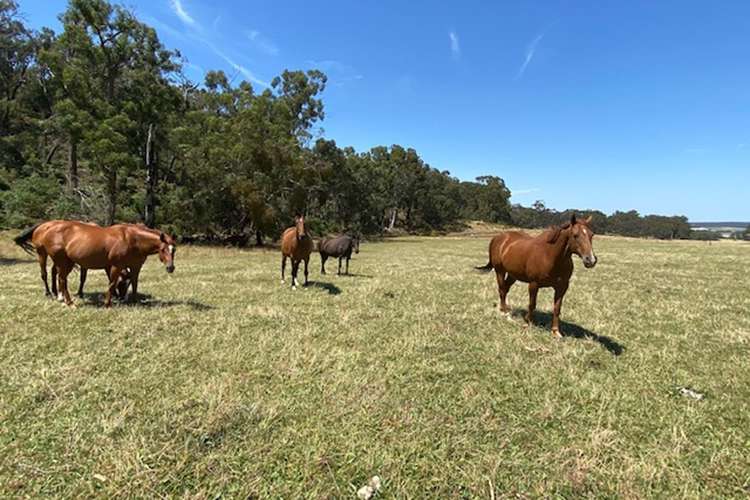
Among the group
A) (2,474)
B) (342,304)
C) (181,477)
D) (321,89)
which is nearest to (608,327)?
(342,304)

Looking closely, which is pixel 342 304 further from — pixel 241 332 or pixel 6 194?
pixel 6 194

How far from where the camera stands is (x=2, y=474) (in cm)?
280

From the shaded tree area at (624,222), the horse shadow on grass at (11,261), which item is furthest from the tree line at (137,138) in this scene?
the shaded tree area at (624,222)

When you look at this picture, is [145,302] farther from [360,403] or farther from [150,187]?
[150,187]

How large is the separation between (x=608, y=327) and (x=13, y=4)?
23079 millimetres

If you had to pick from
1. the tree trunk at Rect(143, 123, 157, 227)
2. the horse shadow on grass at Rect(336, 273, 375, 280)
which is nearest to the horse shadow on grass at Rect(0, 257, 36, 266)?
the tree trunk at Rect(143, 123, 157, 227)

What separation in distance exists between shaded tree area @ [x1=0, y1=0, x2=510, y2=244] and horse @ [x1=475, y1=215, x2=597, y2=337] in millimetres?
20172

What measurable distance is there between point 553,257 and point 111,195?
24158 millimetres

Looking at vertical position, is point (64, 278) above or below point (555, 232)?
below

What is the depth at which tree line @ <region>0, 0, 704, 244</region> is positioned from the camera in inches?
801

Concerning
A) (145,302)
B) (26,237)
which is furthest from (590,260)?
(26,237)

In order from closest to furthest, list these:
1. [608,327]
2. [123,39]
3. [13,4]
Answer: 1. [608,327]
2. [13,4]
3. [123,39]

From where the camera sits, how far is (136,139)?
23.8 meters

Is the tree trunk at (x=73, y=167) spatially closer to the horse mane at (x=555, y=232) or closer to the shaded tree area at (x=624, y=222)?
the horse mane at (x=555, y=232)
